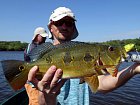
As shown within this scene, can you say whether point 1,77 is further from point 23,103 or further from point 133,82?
point 23,103

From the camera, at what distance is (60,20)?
14.5ft

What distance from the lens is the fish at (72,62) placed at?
306cm

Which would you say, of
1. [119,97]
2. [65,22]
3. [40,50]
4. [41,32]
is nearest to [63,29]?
[65,22]

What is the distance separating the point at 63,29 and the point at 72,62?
1.33m

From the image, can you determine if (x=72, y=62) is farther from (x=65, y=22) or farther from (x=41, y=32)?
(x=41, y=32)

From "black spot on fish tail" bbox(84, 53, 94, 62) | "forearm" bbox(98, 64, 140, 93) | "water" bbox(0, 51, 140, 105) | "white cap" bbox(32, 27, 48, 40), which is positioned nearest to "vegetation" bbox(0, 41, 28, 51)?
"water" bbox(0, 51, 140, 105)

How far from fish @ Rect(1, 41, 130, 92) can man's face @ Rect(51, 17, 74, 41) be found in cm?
102

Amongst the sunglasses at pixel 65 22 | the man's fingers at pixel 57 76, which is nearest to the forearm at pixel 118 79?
the sunglasses at pixel 65 22

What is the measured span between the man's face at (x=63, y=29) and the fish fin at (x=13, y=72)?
1.36 meters

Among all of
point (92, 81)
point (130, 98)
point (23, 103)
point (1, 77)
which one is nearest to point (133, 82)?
point (130, 98)

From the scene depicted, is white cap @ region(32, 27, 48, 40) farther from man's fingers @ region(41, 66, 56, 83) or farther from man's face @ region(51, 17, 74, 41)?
man's fingers @ region(41, 66, 56, 83)

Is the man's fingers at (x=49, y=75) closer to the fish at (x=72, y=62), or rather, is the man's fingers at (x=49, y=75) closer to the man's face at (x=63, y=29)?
the fish at (x=72, y=62)

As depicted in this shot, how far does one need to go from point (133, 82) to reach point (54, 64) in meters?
18.2

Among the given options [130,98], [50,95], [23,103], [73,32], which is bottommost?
[130,98]
